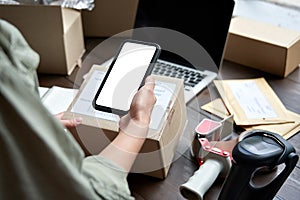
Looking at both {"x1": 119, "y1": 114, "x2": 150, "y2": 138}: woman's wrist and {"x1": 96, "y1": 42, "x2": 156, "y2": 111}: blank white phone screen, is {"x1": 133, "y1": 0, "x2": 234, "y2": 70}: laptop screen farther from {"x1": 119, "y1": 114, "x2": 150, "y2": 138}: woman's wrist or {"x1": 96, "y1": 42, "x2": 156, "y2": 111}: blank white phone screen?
{"x1": 119, "y1": 114, "x2": 150, "y2": 138}: woman's wrist

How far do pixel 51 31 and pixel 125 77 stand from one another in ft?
1.09

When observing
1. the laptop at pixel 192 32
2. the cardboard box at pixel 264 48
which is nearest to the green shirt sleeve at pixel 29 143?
the laptop at pixel 192 32

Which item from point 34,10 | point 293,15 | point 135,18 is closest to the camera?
point 34,10

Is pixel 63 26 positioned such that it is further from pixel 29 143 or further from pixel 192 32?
pixel 29 143

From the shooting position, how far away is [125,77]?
2.34ft

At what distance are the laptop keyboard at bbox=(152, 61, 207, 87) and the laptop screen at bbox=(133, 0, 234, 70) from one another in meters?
0.02

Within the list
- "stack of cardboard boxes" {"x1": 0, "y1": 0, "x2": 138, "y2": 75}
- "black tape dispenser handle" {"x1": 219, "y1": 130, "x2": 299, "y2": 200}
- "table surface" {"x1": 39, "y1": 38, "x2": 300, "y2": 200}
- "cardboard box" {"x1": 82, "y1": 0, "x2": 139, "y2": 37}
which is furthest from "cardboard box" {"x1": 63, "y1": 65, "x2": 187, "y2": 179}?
"cardboard box" {"x1": 82, "y1": 0, "x2": 139, "y2": 37}

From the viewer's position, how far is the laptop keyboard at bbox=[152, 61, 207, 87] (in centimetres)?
97

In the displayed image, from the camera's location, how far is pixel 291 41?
1.01 m

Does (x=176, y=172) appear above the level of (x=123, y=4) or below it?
below

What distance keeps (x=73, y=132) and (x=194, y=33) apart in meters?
0.40

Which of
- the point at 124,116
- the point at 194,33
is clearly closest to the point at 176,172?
the point at 124,116

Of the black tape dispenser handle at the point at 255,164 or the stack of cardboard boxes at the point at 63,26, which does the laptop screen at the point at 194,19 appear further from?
the black tape dispenser handle at the point at 255,164

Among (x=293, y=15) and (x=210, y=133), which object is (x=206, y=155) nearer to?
(x=210, y=133)
